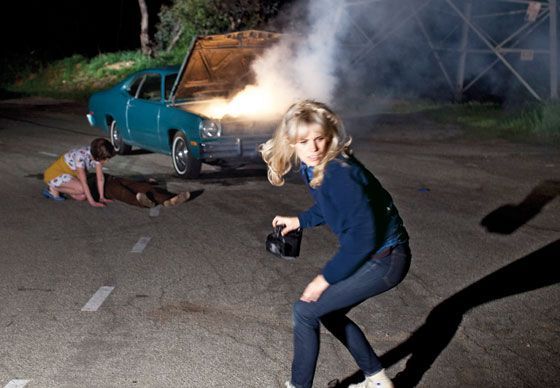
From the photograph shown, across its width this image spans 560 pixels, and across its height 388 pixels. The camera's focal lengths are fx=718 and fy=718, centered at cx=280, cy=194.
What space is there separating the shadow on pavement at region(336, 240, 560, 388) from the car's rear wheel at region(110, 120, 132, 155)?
8.35 meters

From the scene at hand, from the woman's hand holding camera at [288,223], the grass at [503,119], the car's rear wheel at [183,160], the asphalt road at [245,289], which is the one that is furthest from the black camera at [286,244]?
the grass at [503,119]

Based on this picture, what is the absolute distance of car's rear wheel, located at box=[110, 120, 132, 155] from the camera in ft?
43.1

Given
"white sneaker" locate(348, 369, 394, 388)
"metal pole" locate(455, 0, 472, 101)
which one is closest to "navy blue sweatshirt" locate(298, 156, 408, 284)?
"white sneaker" locate(348, 369, 394, 388)

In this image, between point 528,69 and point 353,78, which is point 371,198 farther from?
point 528,69

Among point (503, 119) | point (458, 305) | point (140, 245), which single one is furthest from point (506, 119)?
point (458, 305)

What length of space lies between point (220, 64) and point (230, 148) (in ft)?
5.75

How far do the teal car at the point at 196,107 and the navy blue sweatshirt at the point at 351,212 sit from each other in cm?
733

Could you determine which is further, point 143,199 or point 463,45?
point 463,45

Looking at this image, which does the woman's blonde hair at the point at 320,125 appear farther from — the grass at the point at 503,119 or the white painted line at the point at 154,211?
the grass at the point at 503,119

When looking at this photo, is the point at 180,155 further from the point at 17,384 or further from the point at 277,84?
the point at 17,384

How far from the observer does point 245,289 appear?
18.9 ft

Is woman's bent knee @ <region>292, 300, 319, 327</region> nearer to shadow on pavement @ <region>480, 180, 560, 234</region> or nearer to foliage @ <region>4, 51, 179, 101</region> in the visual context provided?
shadow on pavement @ <region>480, 180, 560, 234</region>

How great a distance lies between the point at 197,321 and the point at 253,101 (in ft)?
23.3

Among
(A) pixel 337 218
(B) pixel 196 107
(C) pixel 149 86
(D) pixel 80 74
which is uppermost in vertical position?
(A) pixel 337 218
